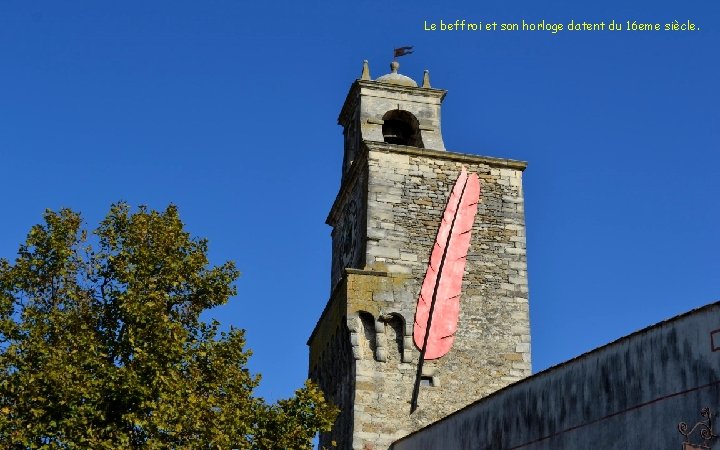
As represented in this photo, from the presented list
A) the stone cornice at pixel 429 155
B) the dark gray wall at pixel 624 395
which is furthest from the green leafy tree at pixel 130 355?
the stone cornice at pixel 429 155

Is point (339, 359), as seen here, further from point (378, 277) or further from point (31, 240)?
point (31, 240)

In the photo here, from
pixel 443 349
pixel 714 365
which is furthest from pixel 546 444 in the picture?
pixel 443 349

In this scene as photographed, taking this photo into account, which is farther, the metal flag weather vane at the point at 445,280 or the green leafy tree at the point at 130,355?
the metal flag weather vane at the point at 445,280

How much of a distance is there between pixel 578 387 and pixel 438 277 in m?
8.51

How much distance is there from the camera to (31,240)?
16.0 meters

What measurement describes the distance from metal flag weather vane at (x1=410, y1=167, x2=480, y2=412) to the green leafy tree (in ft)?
17.7

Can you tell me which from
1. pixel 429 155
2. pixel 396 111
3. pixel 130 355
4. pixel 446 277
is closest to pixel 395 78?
pixel 396 111

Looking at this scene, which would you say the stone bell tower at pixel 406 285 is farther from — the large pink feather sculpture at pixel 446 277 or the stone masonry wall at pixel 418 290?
the large pink feather sculpture at pixel 446 277

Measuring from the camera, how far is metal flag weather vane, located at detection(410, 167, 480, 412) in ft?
68.8

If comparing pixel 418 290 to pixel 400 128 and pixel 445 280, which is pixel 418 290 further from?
pixel 400 128

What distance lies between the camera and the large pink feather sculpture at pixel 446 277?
21.1 meters

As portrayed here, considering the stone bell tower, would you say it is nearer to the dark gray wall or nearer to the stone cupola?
the stone cupola

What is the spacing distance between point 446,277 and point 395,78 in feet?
19.9

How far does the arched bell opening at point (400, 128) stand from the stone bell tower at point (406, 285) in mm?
52
